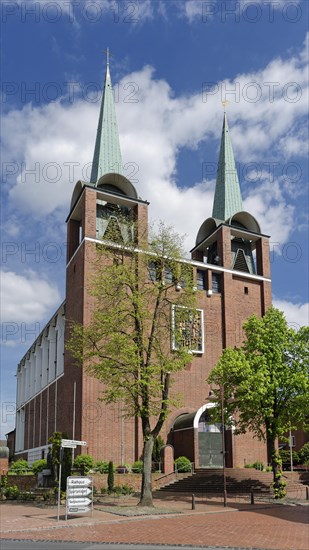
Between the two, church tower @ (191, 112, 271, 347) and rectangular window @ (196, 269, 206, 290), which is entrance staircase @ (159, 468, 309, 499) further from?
rectangular window @ (196, 269, 206, 290)

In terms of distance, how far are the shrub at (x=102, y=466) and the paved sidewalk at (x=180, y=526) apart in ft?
29.6

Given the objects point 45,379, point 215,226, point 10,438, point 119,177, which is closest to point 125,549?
point 119,177

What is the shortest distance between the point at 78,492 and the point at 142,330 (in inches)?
331

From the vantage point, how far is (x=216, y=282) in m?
46.4

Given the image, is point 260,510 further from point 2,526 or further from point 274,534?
point 2,526

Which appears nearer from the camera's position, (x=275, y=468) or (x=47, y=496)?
(x=47, y=496)

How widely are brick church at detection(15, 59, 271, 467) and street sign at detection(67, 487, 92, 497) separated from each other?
16.1m

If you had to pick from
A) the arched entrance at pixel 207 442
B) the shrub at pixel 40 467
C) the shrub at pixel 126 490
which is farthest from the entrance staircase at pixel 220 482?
the shrub at pixel 40 467

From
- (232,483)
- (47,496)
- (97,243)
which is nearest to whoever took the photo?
(47,496)

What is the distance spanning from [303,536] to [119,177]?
32844 millimetres

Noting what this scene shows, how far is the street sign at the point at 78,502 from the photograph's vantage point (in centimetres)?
1891

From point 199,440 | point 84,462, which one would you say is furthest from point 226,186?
point 84,462

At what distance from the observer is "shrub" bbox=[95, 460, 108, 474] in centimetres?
3300

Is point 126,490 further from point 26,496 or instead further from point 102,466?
point 26,496
